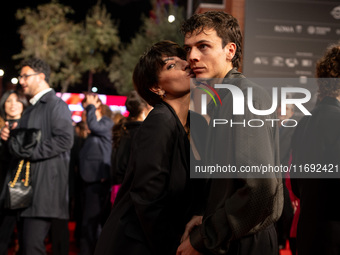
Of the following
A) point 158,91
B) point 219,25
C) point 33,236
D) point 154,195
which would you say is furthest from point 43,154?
point 219,25

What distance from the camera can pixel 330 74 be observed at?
8.93 feet

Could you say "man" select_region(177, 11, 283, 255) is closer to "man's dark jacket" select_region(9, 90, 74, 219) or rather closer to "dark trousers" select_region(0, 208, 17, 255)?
"man's dark jacket" select_region(9, 90, 74, 219)

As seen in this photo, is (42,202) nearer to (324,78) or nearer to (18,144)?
(18,144)

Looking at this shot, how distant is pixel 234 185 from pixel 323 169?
3.45 ft

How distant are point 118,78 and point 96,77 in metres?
4.13

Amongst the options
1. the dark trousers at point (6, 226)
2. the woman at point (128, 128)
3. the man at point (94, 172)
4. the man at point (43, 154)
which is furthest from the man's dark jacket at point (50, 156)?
the man at point (94, 172)

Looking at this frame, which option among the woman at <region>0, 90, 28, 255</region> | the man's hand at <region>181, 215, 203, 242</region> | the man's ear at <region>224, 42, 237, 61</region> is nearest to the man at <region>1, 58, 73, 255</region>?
the woman at <region>0, 90, 28, 255</region>

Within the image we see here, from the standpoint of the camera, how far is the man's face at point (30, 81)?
4371mm

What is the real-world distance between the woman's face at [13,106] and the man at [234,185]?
395 centimetres

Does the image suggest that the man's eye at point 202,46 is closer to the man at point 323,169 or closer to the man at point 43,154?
the man at point 323,169

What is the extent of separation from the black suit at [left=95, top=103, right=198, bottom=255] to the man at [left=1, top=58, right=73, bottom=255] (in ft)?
6.76

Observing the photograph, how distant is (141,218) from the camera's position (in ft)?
6.66

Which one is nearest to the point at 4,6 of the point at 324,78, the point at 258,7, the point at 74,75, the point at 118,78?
the point at 74,75

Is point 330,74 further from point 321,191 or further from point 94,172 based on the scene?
point 94,172
